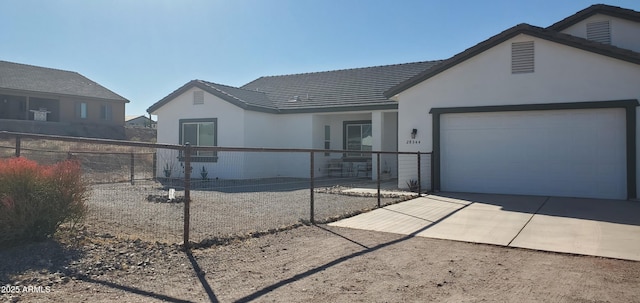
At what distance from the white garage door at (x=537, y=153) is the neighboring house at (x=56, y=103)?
1092 inches

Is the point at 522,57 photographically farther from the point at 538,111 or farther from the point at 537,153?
the point at 537,153

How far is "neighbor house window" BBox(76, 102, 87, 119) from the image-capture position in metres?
35.4

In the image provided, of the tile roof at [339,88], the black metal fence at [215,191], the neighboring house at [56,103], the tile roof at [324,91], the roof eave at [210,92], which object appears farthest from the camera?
the neighboring house at [56,103]

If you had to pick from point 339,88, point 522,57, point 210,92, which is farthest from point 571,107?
point 210,92

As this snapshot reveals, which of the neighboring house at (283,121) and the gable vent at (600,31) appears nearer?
the gable vent at (600,31)

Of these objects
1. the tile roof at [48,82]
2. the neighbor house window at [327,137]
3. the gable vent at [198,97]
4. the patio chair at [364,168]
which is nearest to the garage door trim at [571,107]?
the patio chair at [364,168]

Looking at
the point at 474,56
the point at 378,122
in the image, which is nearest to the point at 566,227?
the point at 474,56

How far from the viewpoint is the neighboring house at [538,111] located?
12.2m

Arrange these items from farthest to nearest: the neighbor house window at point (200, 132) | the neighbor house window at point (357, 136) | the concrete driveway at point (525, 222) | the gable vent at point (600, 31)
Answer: the neighbor house window at point (357, 136)
the neighbor house window at point (200, 132)
the gable vent at point (600, 31)
the concrete driveway at point (525, 222)

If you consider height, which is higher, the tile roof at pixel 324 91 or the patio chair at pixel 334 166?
the tile roof at pixel 324 91

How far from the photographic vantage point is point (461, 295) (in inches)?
180

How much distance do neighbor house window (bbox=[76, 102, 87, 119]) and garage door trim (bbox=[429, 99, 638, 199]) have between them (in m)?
30.8

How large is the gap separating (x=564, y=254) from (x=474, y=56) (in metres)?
8.92

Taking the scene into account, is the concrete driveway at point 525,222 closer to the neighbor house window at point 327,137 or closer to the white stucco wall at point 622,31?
the white stucco wall at point 622,31
